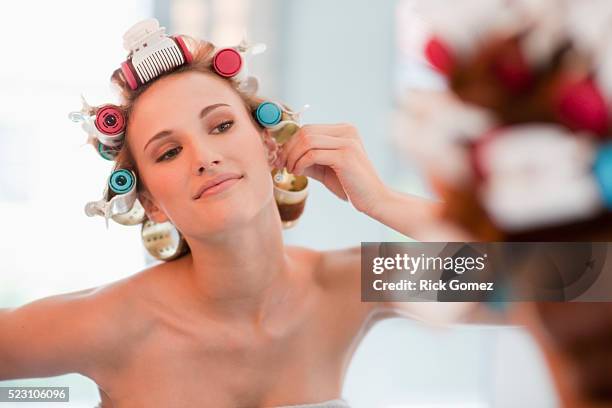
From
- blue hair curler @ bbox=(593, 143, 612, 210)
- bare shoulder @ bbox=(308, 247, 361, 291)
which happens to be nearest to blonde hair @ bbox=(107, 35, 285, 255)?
bare shoulder @ bbox=(308, 247, 361, 291)

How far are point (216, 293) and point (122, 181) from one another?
206 mm

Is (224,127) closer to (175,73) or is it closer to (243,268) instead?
(175,73)

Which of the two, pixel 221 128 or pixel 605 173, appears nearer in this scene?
pixel 605 173

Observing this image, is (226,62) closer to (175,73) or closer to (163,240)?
(175,73)

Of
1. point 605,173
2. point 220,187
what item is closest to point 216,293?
point 220,187

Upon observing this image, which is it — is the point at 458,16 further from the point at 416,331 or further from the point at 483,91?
the point at 416,331

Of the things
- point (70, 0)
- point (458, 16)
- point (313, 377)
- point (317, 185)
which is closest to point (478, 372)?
point (313, 377)

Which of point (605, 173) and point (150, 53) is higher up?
point (150, 53)

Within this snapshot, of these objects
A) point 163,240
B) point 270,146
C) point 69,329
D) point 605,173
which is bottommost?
point 605,173

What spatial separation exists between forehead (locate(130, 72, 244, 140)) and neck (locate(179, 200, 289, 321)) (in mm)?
164

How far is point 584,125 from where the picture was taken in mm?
324

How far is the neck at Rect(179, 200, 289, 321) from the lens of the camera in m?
1.10

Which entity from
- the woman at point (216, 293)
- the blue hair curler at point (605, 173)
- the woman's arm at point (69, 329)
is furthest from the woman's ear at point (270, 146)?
the blue hair curler at point (605, 173)

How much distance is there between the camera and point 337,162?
43.1 inches
